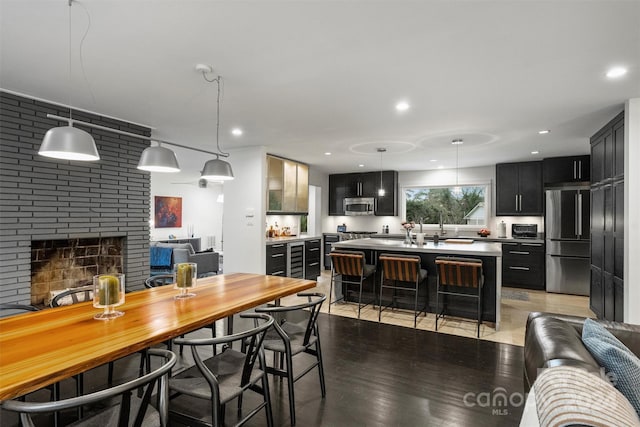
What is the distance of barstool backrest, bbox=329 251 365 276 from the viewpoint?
4449mm

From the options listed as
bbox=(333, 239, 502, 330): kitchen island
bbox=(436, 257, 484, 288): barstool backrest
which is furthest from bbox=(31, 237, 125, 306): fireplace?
bbox=(436, 257, 484, 288): barstool backrest

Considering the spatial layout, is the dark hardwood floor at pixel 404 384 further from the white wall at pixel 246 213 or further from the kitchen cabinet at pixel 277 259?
the white wall at pixel 246 213

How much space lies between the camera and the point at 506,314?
15.3ft

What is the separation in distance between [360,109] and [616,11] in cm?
215

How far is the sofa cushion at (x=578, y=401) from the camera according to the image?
36.8 inches

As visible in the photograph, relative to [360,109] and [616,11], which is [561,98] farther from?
[360,109]

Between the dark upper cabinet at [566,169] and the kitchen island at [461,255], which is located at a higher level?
the dark upper cabinet at [566,169]

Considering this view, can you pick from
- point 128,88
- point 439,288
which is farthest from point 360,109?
point 439,288

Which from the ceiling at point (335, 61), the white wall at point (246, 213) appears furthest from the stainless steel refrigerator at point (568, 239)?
the white wall at point (246, 213)

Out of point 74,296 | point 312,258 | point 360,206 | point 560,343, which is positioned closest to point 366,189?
point 360,206

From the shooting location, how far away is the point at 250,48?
7.69 ft

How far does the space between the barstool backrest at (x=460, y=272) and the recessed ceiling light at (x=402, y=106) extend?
6.03ft

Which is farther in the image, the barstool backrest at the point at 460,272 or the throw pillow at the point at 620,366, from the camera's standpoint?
the barstool backrest at the point at 460,272

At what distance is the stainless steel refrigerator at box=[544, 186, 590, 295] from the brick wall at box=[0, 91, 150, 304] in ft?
22.0
